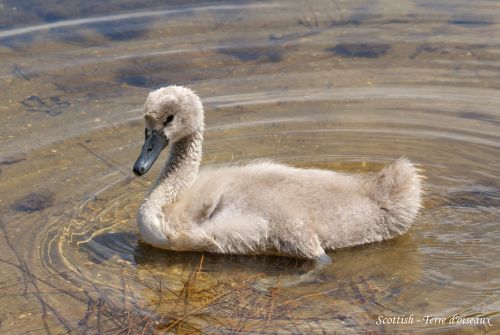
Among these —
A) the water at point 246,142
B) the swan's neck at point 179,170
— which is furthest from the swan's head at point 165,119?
the water at point 246,142

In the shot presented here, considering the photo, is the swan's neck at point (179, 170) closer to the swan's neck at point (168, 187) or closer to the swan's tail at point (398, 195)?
the swan's neck at point (168, 187)

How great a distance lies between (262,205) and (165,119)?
2.93 feet

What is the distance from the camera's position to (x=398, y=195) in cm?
623

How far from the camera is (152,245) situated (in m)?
6.52

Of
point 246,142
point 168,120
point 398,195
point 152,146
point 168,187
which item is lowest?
point 246,142

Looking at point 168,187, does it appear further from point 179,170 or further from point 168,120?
point 168,120

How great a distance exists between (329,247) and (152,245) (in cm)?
121

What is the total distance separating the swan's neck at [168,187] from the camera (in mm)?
6379

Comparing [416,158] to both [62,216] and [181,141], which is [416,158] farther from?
[62,216]

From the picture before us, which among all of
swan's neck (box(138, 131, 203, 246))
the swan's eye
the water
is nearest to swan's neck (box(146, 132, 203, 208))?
swan's neck (box(138, 131, 203, 246))

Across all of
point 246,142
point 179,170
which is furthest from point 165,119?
point 246,142

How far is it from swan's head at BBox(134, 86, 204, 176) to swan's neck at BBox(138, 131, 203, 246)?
0.12m

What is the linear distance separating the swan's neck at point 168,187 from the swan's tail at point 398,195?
1.25 metres

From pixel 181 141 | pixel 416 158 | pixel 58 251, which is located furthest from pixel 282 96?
pixel 58 251
